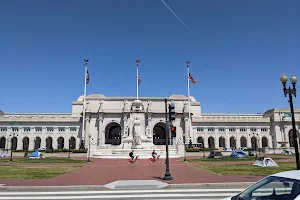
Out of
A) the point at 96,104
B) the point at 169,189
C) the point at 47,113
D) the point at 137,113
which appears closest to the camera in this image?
the point at 169,189

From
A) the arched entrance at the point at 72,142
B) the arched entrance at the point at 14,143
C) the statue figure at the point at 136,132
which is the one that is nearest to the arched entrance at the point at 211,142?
the statue figure at the point at 136,132

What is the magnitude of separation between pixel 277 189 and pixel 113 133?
9808 cm

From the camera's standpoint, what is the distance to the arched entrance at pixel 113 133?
94963 millimetres

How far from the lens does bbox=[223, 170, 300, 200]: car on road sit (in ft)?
16.2

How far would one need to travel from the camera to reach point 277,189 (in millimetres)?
5863

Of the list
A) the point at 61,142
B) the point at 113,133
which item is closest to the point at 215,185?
the point at 113,133

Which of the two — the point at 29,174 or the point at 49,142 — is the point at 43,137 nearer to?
the point at 49,142

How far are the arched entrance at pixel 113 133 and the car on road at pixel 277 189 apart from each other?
3536 inches

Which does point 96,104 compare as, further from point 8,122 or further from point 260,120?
point 260,120

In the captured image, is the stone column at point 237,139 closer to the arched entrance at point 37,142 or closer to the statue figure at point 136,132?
the statue figure at point 136,132

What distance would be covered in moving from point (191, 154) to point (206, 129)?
46.6m

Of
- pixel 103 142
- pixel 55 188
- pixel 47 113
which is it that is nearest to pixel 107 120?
pixel 103 142

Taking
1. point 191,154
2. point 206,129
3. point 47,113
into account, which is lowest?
point 191,154

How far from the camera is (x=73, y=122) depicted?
95.5 meters
